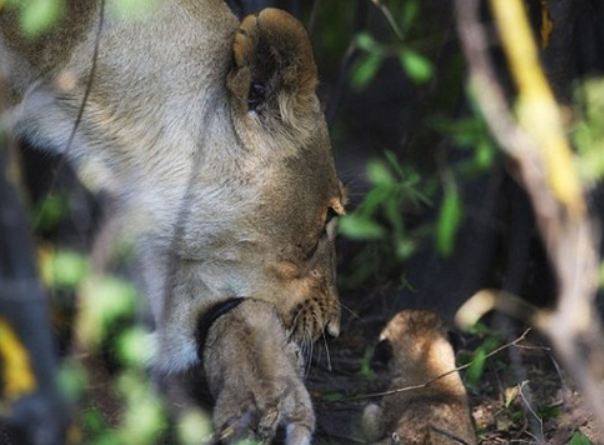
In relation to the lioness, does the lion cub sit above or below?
below

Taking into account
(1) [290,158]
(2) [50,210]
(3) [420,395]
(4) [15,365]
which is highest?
(4) [15,365]

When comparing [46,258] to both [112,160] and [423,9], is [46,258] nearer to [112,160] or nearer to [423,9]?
[112,160]

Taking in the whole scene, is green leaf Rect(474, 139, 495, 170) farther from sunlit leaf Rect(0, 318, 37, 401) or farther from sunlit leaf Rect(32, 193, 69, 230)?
sunlit leaf Rect(32, 193, 69, 230)

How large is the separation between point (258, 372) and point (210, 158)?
55cm

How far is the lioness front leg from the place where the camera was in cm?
355

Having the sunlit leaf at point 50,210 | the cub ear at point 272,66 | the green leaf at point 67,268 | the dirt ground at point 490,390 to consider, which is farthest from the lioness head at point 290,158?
the green leaf at point 67,268

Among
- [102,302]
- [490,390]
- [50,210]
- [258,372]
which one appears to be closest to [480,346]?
[490,390]

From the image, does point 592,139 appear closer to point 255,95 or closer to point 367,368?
point 255,95

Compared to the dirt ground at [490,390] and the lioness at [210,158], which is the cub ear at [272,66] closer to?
the lioness at [210,158]

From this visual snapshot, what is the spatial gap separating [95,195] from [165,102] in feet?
1.39

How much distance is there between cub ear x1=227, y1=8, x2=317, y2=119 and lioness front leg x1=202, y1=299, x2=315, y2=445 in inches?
19.8

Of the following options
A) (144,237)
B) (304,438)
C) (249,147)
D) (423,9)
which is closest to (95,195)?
(144,237)

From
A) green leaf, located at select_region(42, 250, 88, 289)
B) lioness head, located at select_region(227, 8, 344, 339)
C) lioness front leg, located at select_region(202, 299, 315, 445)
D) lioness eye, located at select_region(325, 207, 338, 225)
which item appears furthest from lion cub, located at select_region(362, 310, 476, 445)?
green leaf, located at select_region(42, 250, 88, 289)

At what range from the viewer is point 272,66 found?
350 centimetres
